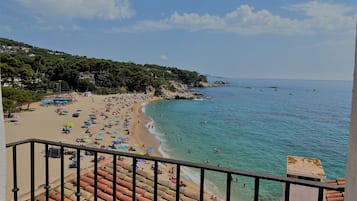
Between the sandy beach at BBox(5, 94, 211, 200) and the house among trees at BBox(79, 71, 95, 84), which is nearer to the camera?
the sandy beach at BBox(5, 94, 211, 200)

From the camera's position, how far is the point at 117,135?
21453 mm

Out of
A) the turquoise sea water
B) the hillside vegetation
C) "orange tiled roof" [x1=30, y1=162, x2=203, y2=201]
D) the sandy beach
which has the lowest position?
the turquoise sea water

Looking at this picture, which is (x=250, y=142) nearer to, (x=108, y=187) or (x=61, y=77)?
(x=108, y=187)

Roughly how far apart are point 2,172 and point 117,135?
21165 mm

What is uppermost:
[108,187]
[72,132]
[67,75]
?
[67,75]

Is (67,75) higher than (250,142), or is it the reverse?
(67,75)

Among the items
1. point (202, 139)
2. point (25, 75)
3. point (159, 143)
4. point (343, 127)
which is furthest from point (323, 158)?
point (25, 75)

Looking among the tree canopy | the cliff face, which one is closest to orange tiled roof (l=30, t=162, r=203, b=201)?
the tree canopy

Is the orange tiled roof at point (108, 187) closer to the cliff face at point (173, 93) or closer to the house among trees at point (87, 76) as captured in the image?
the house among trees at point (87, 76)

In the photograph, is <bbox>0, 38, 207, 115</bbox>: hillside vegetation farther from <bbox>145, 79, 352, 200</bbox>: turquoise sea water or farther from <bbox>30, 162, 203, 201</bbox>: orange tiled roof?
<bbox>30, 162, 203, 201</bbox>: orange tiled roof

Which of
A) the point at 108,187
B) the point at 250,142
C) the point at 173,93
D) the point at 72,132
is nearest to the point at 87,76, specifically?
the point at 173,93

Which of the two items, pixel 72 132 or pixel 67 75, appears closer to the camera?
pixel 72 132

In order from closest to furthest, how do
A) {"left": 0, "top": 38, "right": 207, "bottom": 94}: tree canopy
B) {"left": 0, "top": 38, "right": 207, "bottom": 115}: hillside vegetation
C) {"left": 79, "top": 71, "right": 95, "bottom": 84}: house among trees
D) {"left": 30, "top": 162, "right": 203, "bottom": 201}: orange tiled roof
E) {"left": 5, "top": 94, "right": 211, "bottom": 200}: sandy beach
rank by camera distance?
{"left": 30, "top": 162, "right": 203, "bottom": 201}: orange tiled roof
{"left": 5, "top": 94, "right": 211, "bottom": 200}: sandy beach
{"left": 0, "top": 38, "right": 207, "bottom": 115}: hillside vegetation
{"left": 0, "top": 38, "right": 207, "bottom": 94}: tree canopy
{"left": 79, "top": 71, "right": 95, "bottom": 84}: house among trees

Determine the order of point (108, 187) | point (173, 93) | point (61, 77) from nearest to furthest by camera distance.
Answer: point (108, 187), point (61, 77), point (173, 93)
